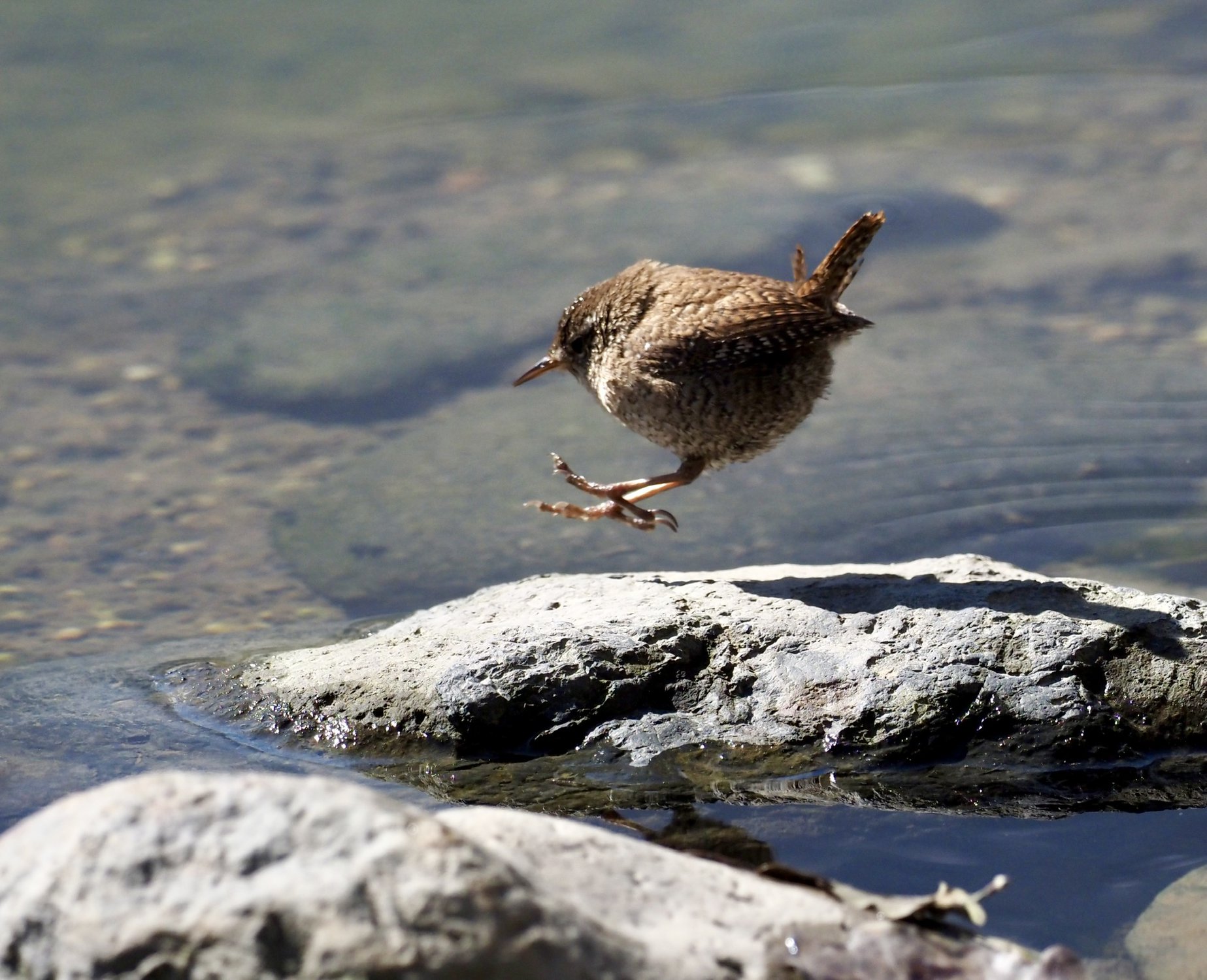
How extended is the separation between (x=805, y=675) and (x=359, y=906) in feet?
6.96

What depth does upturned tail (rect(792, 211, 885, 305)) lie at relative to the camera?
532 centimetres

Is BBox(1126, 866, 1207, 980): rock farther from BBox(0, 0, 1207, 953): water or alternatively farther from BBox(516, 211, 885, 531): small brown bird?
BBox(516, 211, 885, 531): small brown bird

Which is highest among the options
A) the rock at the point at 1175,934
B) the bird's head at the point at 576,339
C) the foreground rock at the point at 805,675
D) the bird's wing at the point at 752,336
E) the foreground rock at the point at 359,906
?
the bird's wing at the point at 752,336

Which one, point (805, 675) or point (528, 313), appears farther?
point (528, 313)

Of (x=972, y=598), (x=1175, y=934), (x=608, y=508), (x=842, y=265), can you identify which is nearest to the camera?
(x=1175, y=934)

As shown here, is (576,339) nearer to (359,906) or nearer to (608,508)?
(608,508)

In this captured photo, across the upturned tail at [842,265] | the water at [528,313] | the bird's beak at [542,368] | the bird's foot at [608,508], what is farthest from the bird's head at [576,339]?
the water at [528,313]

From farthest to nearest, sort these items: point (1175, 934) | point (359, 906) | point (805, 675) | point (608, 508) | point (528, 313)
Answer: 1. point (528, 313)
2. point (608, 508)
3. point (805, 675)
4. point (1175, 934)
5. point (359, 906)

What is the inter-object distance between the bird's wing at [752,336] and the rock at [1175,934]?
7.35 feet

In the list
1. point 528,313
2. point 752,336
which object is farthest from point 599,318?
point 528,313

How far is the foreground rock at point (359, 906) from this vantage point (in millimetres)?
2488

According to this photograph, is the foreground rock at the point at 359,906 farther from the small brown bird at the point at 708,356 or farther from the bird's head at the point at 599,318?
the bird's head at the point at 599,318

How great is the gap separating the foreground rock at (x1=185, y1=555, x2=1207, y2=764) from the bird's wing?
0.88 metres

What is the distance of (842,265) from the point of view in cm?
542
